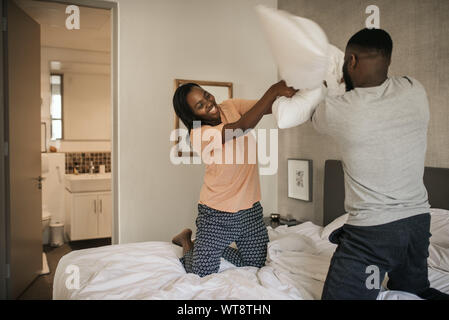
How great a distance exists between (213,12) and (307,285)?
8.57 feet

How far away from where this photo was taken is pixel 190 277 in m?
1.70

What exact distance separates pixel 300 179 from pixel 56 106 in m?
3.40

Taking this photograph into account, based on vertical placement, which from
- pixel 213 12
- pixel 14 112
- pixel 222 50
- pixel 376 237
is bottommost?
pixel 376 237

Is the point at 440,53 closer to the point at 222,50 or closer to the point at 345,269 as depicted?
the point at 345,269

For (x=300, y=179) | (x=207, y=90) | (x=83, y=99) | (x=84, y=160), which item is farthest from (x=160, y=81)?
(x=84, y=160)

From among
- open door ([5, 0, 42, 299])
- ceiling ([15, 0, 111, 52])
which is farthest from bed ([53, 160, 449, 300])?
ceiling ([15, 0, 111, 52])

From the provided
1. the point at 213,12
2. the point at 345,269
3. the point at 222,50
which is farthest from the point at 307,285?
the point at 213,12

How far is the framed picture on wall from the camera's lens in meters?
3.14

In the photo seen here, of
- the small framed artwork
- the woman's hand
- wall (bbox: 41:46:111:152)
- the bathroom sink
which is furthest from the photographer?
wall (bbox: 41:46:111:152)

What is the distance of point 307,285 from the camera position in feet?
5.18

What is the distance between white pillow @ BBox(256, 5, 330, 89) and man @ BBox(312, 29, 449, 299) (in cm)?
12

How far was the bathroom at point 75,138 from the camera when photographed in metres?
4.29

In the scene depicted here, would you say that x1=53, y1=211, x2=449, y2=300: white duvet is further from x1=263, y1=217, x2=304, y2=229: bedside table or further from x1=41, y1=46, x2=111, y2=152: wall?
x1=41, y1=46, x2=111, y2=152: wall

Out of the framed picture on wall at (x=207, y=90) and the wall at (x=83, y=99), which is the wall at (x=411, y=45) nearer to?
the framed picture on wall at (x=207, y=90)
